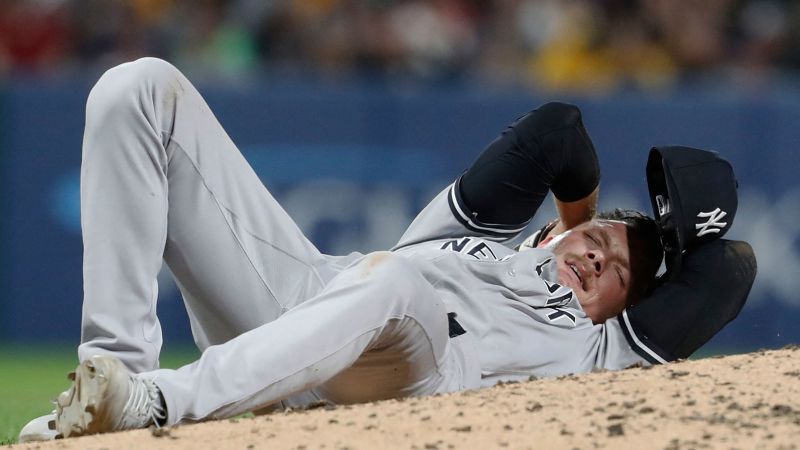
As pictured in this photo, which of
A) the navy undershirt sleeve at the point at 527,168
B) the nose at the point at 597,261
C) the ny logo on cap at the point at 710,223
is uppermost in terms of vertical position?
the navy undershirt sleeve at the point at 527,168

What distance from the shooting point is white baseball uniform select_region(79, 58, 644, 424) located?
311 cm

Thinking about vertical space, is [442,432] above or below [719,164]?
below

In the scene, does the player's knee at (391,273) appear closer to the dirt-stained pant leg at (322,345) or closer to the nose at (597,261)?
the dirt-stained pant leg at (322,345)

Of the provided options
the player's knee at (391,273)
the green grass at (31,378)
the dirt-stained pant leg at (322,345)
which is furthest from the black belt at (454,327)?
the green grass at (31,378)

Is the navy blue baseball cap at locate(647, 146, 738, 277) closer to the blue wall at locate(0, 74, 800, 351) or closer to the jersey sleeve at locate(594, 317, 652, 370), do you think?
the jersey sleeve at locate(594, 317, 652, 370)

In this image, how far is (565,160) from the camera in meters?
4.04

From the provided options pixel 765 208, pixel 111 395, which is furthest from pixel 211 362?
pixel 765 208

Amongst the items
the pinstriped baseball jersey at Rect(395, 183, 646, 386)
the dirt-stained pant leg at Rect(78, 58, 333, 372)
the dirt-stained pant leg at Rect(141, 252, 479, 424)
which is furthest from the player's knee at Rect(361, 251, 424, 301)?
the dirt-stained pant leg at Rect(78, 58, 333, 372)

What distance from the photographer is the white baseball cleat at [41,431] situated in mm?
3277

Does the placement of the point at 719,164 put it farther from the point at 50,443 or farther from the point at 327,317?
the point at 50,443

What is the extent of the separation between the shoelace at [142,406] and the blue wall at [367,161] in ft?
16.2

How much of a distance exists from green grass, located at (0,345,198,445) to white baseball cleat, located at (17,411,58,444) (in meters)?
0.47

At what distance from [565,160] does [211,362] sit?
146 cm

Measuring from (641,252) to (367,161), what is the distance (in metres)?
4.15
